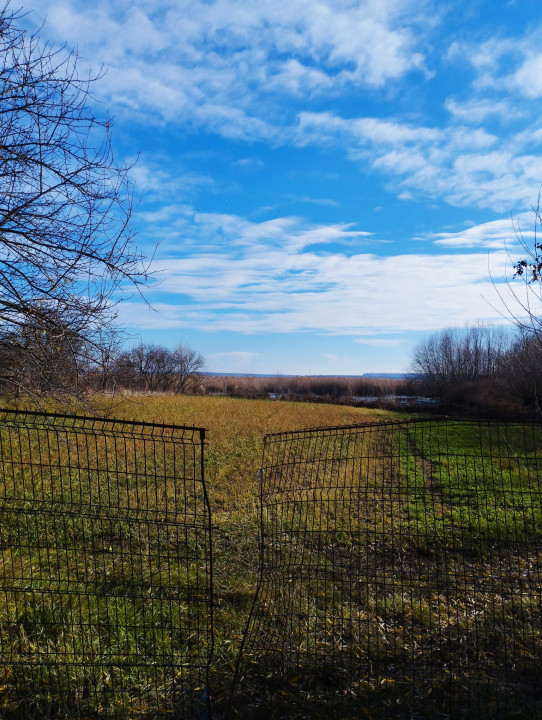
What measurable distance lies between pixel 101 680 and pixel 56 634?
86 cm

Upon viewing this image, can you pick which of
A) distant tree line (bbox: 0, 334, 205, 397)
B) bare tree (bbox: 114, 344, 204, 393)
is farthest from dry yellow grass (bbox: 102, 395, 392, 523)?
bare tree (bbox: 114, 344, 204, 393)

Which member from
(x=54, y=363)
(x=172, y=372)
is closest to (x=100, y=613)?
(x=54, y=363)

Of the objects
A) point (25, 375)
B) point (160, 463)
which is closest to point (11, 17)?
point (25, 375)

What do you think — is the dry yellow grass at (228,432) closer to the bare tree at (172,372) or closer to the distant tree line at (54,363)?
the distant tree line at (54,363)

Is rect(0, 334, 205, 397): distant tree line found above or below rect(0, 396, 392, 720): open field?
above

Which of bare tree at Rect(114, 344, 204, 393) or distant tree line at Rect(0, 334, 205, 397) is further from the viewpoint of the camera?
bare tree at Rect(114, 344, 204, 393)

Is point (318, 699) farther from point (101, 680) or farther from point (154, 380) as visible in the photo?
point (154, 380)

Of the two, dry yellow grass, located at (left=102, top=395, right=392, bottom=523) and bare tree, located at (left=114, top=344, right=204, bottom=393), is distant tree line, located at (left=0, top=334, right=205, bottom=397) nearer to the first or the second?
dry yellow grass, located at (left=102, top=395, right=392, bottom=523)

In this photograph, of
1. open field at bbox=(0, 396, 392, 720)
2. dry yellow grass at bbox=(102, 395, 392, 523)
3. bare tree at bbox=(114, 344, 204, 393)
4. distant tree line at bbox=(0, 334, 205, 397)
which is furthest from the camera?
bare tree at bbox=(114, 344, 204, 393)

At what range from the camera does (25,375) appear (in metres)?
6.97

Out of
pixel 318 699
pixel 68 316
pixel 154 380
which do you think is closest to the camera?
pixel 318 699

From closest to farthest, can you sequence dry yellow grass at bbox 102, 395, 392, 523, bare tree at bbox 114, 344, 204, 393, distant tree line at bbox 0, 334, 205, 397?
distant tree line at bbox 0, 334, 205, 397, dry yellow grass at bbox 102, 395, 392, 523, bare tree at bbox 114, 344, 204, 393

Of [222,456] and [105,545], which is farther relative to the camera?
[222,456]

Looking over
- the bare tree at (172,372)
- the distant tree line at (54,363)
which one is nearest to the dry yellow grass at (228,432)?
the distant tree line at (54,363)
